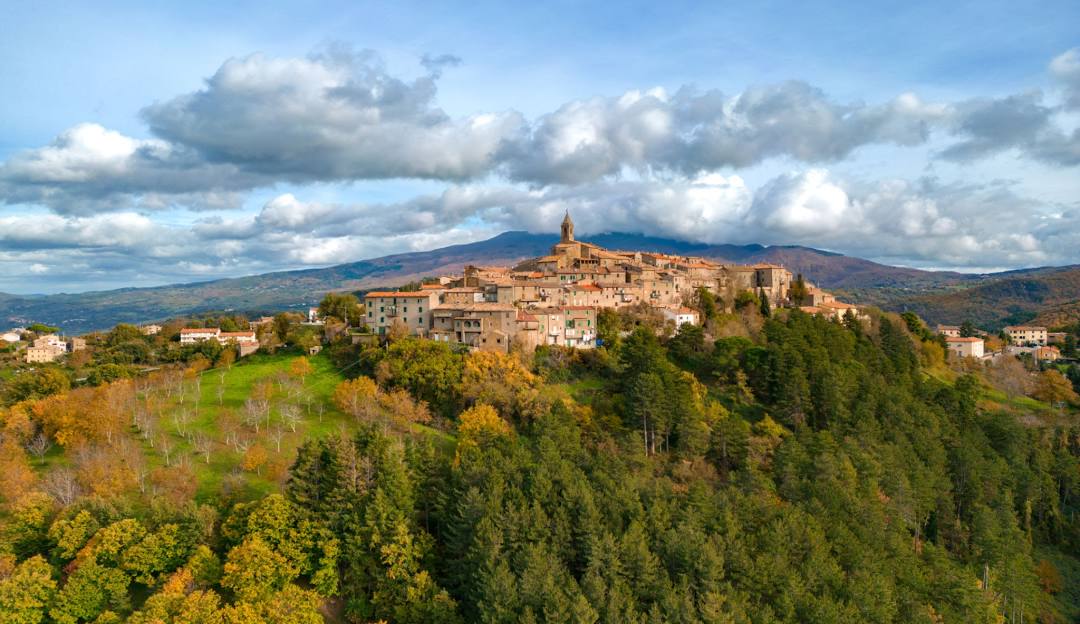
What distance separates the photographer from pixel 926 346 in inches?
4018

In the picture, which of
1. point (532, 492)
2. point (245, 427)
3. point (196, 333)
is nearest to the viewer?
point (532, 492)

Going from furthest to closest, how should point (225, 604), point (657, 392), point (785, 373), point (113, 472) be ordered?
point (785, 373) → point (657, 392) → point (113, 472) → point (225, 604)

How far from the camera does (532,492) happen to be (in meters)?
41.1

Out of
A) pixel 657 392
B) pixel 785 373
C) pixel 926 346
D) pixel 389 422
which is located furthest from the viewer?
pixel 926 346

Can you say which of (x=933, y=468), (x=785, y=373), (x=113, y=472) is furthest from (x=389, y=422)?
(x=933, y=468)

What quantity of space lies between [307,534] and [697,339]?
163 feet

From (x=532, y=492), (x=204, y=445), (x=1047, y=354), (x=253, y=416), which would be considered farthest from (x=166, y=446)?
(x=1047, y=354)

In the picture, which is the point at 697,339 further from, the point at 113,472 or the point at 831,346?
the point at 113,472

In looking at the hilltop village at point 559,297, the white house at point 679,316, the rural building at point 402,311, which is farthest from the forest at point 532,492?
the white house at point 679,316

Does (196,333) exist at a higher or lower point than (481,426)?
higher

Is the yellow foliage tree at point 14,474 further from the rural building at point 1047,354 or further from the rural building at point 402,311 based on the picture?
the rural building at point 1047,354

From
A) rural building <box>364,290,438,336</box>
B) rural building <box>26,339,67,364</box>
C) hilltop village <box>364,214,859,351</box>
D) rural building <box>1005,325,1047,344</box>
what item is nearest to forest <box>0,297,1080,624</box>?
hilltop village <box>364,214,859,351</box>

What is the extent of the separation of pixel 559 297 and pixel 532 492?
40.5m

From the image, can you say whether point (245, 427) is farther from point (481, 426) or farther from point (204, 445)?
point (481, 426)
